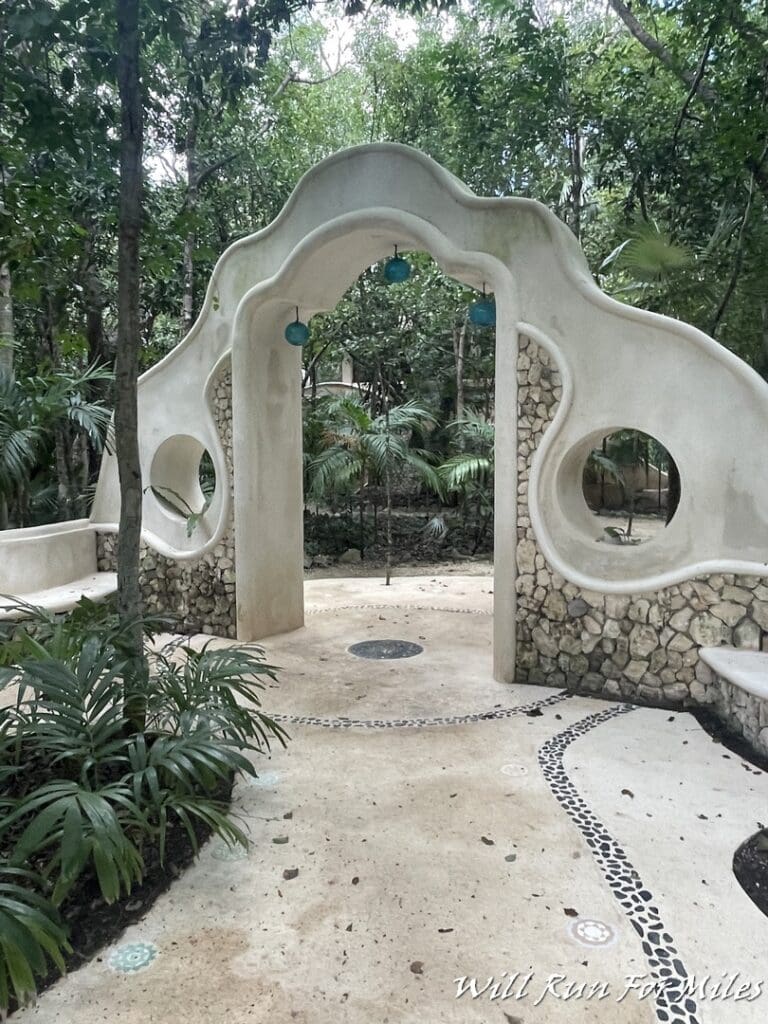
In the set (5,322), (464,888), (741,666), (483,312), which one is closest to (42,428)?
(5,322)

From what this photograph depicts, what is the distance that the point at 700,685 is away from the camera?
419 centimetres

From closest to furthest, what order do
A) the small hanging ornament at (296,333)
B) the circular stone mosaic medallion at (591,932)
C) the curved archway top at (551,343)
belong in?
the circular stone mosaic medallion at (591,932)
the curved archway top at (551,343)
the small hanging ornament at (296,333)

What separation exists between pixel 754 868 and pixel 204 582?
4.69 meters

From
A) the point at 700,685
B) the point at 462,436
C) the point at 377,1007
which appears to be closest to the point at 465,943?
the point at 377,1007

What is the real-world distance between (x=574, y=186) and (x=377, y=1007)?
25.8ft

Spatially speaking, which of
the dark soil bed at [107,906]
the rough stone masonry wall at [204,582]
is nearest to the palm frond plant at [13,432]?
the rough stone masonry wall at [204,582]

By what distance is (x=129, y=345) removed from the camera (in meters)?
3.24

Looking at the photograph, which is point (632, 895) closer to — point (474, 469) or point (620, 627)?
point (620, 627)

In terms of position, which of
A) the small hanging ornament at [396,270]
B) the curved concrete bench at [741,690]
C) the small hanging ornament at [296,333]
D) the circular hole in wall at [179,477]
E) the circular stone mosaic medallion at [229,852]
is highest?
the small hanging ornament at [396,270]

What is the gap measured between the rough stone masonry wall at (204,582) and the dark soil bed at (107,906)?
3350mm

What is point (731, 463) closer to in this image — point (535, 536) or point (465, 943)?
point (535, 536)

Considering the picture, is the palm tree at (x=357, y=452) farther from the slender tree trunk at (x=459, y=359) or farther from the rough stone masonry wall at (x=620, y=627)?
the rough stone masonry wall at (x=620, y=627)

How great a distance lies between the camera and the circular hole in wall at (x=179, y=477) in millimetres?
6391

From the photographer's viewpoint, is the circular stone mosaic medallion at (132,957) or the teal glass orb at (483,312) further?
the teal glass orb at (483,312)
